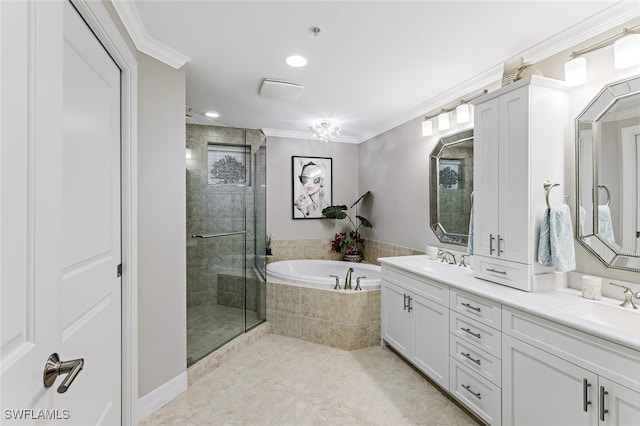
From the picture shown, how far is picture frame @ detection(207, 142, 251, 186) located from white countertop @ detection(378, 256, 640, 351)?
187 cm

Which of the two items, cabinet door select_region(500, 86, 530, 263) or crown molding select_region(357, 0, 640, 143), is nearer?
crown molding select_region(357, 0, 640, 143)

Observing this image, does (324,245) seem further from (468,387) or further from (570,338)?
(570,338)

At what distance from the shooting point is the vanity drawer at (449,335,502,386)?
5.68ft

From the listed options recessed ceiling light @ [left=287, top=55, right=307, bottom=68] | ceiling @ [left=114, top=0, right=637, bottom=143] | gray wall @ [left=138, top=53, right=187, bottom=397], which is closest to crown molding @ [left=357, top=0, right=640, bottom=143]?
ceiling @ [left=114, top=0, right=637, bottom=143]

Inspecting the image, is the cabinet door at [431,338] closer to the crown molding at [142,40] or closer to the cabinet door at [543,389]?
the cabinet door at [543,389]

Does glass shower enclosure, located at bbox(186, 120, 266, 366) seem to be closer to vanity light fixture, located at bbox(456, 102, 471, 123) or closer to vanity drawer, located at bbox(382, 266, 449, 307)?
vanity drawer, located at bbox(382, 266, 449, 307)

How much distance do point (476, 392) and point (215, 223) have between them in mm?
2468

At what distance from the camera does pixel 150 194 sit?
1966mm

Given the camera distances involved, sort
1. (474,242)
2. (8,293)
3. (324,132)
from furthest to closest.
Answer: (324,132), (474,242), (8,293)

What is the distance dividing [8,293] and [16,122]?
0.32 m

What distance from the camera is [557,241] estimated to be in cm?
172

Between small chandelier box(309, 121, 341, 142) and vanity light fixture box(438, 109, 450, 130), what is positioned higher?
small chandelier box(309, 121, 341, 142)

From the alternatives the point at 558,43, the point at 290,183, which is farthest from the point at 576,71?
the point at 290,183

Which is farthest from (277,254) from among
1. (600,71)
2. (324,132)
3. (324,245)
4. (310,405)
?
(600,71)
